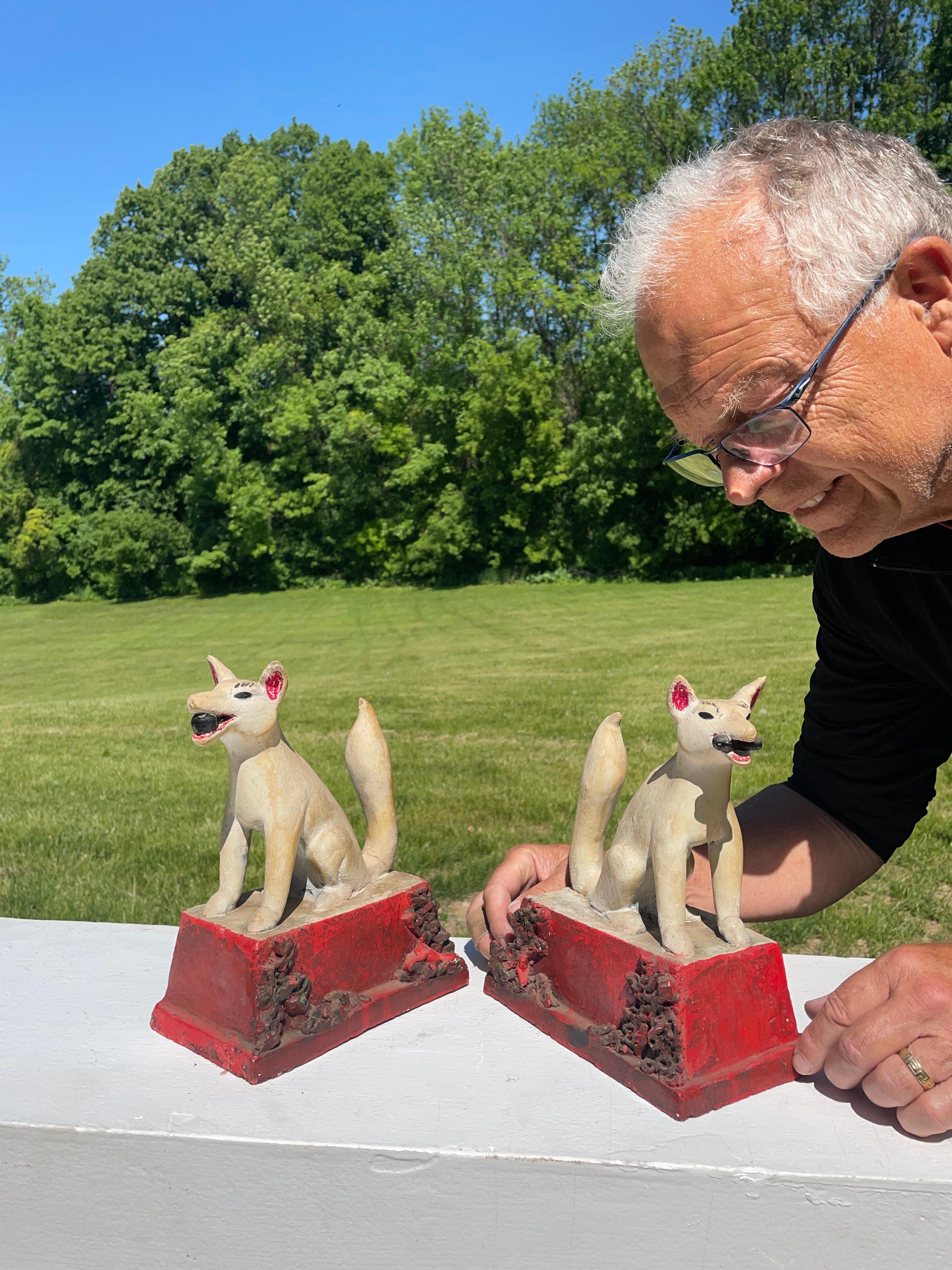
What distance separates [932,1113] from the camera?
1.38 m

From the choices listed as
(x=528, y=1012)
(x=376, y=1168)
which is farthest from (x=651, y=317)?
(x=376, y=1168)

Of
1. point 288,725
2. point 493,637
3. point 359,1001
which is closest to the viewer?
point 359,1001

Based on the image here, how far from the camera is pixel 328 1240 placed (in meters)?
1.43

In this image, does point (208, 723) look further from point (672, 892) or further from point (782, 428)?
point (782, 428)

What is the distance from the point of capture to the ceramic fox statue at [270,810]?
1.73 m

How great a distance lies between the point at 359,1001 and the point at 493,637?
1212 centimetres

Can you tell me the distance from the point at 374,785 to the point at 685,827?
652 mm

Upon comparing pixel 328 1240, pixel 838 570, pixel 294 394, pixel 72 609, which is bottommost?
pixel 72 609

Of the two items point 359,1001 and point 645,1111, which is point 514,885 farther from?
point 645,1111

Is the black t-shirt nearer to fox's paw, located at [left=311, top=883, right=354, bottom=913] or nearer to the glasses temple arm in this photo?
the glasses temple arm

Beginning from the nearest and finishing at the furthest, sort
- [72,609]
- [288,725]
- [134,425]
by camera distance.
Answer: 1. [288,725]
2. [72,609]
3. [134,425]

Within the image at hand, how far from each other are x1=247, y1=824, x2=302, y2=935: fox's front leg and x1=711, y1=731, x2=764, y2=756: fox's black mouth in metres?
0.76

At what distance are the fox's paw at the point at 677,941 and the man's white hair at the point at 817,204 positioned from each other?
96cm

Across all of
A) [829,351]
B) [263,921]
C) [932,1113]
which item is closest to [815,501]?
[829,351]
